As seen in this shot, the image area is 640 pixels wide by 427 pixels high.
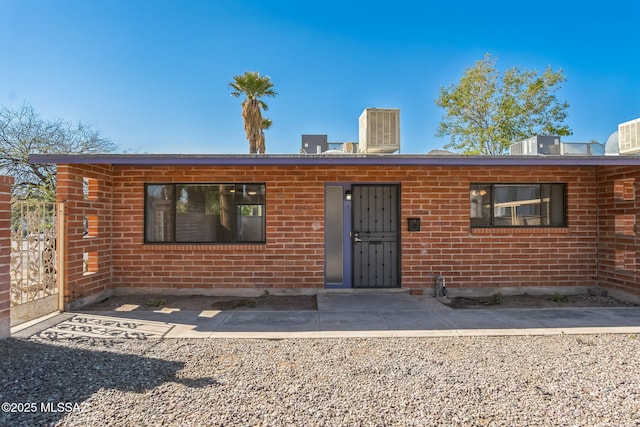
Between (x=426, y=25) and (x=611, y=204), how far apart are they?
11.6 metres

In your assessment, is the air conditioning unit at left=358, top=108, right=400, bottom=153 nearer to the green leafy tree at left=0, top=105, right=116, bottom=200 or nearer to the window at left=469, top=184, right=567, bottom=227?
the window at left=469, top=184, right=567, bottom=227

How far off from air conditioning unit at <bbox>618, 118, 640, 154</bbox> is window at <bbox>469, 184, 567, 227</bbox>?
1.31 meters

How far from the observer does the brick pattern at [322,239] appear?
7203 mm

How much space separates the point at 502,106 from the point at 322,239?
17342 mm

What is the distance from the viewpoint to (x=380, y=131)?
7.22m

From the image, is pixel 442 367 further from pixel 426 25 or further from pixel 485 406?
pixel 426 25

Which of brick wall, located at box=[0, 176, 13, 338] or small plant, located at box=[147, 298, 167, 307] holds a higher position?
brick wall, located at box=[0, 176, 13, 338]

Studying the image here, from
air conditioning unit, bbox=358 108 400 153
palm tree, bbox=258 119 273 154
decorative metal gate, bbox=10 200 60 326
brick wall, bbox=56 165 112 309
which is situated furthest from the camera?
palm tree, bbox=258 119 273 154

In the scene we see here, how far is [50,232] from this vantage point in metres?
5.75

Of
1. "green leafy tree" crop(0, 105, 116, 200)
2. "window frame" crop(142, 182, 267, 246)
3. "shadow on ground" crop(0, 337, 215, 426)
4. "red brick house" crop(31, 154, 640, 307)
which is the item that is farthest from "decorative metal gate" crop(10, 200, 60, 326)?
"green leafy tree" crop(0, 105, 116, 200)

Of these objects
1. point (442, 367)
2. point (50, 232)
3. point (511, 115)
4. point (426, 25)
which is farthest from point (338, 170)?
point (511, 115)

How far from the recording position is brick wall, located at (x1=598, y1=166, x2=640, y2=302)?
659cm

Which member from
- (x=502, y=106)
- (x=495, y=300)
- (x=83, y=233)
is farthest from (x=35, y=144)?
(x=502, y=106)

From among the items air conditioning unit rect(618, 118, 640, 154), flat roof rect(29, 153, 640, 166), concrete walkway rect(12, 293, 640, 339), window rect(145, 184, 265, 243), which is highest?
air conditioning unit rect(618, 118, 640, 154)
